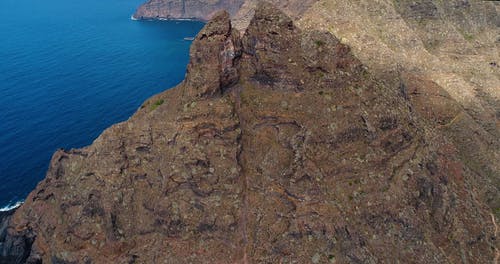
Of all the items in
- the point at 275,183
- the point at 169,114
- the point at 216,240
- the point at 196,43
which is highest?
the point at 196,43

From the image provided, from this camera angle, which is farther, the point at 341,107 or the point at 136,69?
the point at 136,69

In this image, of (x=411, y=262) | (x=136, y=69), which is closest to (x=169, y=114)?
(x=411, y=262)

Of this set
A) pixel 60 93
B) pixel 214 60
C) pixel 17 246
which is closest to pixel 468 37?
pixel 214 60

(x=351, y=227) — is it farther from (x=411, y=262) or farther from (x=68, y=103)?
(x=68, y=103)

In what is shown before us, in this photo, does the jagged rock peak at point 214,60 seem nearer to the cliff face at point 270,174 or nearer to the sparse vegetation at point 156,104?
the cliff face at point 270,174

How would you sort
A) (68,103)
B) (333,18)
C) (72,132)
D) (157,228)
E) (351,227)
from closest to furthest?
(351,227) → (157,228) → (333,18) → (72,132) → (68,103)

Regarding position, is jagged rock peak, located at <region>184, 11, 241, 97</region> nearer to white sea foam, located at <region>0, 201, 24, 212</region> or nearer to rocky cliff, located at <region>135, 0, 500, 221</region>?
rocky cliff, located at <region>135, 0, 500, 221</region>

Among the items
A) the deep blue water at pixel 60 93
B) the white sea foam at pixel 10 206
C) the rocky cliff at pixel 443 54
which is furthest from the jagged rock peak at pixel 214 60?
the deep blue water at pixel 60 93
